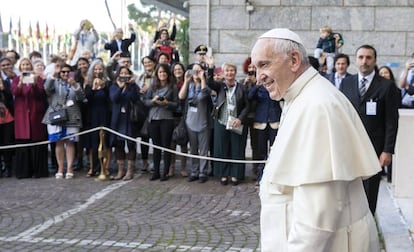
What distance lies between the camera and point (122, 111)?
963 centimetres

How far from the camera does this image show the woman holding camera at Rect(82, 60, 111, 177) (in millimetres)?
9742

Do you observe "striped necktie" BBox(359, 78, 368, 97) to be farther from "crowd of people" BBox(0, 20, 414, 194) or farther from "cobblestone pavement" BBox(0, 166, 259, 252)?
"crowd of people" BBox(0, 20, 414, 194)

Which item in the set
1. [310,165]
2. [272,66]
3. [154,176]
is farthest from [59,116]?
[310,165]

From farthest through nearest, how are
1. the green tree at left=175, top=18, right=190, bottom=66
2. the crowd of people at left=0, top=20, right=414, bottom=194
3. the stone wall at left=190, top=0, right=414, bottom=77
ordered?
the green tree at left=175, top=18, right=190, bottom=66 < the stone wall at left=190, top=0, right=414, bottom=77 < the crowd of people at left=0, top=20, right=414, bottom=194

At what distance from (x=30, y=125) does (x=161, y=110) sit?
91.1 inches

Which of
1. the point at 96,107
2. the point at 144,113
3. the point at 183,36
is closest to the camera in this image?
the point at 144,113

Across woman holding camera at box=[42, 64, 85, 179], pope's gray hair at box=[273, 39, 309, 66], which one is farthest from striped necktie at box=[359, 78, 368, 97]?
woman holding camera at box=[42, 64, 85, 179]

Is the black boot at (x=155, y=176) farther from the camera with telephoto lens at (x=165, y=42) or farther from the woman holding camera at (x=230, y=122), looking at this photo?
the camera with telephoto lens at (x=165, y=42)

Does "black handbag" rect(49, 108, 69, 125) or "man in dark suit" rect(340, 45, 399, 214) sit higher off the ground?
"man in dark suit" rect(340, 45, 399, 214)

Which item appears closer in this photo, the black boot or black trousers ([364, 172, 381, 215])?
black trousers ([364, 172, 381, 215])

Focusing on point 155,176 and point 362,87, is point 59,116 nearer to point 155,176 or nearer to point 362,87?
point 155,176

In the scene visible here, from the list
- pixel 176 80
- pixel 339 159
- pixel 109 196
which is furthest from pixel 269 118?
pixel 339 159

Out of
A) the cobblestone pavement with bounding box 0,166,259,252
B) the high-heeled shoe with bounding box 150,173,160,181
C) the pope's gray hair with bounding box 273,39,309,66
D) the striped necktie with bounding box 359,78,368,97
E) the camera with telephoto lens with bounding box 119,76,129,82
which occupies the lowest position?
the cobblestone pavement with bounding box 0,166,259,252

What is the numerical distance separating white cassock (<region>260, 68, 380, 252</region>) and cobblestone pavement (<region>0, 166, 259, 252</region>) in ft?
11.4
